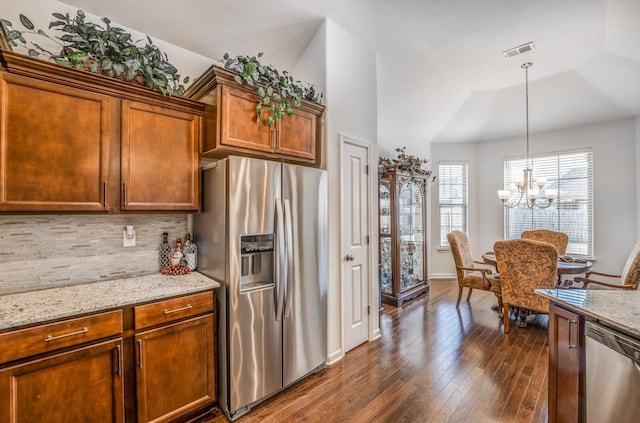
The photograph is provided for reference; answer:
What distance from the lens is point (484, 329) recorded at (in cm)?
341

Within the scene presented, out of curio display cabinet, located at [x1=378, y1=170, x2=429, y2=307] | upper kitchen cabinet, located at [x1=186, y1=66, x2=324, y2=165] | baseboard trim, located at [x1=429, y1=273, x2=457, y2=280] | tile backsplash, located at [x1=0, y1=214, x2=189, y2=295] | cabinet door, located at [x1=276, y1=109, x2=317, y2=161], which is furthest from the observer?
baseboard trim, located at [x1=429, y1=273, x2=457, y2=280]

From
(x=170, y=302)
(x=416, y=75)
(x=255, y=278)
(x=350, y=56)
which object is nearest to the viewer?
(x=170, y=302)

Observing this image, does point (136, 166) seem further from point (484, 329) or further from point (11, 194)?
point (484, 329)

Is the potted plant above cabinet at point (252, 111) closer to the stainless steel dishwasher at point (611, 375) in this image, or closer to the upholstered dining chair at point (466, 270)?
the stainless steel dishwasher at point (611, 375)

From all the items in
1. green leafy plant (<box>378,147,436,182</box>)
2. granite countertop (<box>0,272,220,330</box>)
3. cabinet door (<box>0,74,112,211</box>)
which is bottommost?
granite countertop (<box>0,272,220,330</box>)

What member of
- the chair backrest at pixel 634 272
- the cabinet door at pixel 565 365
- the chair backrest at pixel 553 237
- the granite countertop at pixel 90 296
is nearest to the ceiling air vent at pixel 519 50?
the chair backrest at pixel 634 272

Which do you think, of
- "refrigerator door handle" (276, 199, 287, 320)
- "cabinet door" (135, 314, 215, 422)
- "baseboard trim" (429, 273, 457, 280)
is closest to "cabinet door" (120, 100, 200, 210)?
"refrigerator door handle" (276, 199, 287, 320)

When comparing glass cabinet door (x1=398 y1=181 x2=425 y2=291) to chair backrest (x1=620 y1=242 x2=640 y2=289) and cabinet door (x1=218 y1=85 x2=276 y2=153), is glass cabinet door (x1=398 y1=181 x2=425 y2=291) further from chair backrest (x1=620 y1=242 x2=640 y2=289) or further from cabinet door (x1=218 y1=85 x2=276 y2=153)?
cabinet door (x1=218 y1=85 x2=276 y2=153)

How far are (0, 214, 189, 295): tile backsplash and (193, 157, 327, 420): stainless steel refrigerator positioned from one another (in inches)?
15.4

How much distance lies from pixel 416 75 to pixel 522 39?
1.21m

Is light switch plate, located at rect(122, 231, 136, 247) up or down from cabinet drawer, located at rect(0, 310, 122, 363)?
up

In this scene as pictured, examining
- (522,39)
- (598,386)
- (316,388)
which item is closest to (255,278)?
(316,388)

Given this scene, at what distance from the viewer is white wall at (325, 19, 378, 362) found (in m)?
2.71

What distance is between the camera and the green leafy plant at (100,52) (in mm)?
1668
